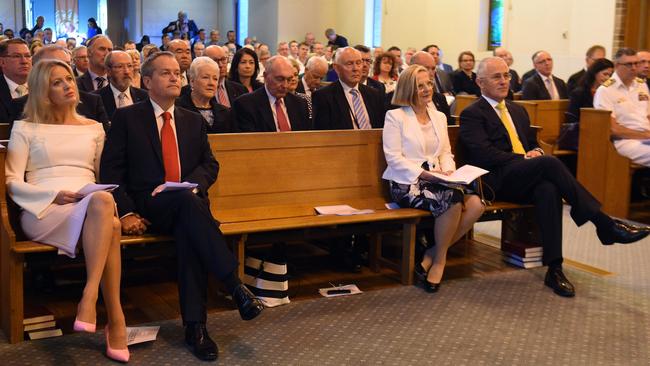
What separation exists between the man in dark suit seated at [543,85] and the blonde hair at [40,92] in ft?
17.9

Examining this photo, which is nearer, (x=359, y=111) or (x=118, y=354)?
(x=118, y=354)

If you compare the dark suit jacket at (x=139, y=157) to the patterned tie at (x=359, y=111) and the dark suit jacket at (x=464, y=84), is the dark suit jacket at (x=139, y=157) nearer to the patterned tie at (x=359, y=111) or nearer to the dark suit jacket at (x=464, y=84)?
the patterned tie at (x=359, y=111)

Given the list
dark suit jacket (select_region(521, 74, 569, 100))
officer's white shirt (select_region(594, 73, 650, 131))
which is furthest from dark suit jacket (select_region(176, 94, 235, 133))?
dark suit jacket (select_region(521, 74, 569, 100))

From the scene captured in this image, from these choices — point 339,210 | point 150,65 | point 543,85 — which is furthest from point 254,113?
point 543,85

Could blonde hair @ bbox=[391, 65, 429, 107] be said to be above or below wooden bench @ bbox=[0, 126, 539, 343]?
above

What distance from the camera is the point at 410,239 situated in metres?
4.63

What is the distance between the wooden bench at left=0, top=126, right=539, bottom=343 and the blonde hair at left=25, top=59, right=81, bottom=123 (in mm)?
898

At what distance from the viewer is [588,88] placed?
23.6ft

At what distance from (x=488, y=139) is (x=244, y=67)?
2.32 meters

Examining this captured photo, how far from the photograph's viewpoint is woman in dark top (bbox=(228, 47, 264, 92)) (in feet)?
21.8

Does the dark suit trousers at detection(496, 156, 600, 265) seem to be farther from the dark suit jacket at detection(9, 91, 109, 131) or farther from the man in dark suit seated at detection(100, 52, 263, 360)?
the dark suit jacket at detection(9, 91, 109, 131)

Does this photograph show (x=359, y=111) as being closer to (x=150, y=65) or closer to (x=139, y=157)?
(x=150, y=65)

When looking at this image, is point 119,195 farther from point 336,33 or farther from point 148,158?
point 336,33

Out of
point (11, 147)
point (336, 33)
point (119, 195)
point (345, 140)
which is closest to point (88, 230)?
point (119, 195)
